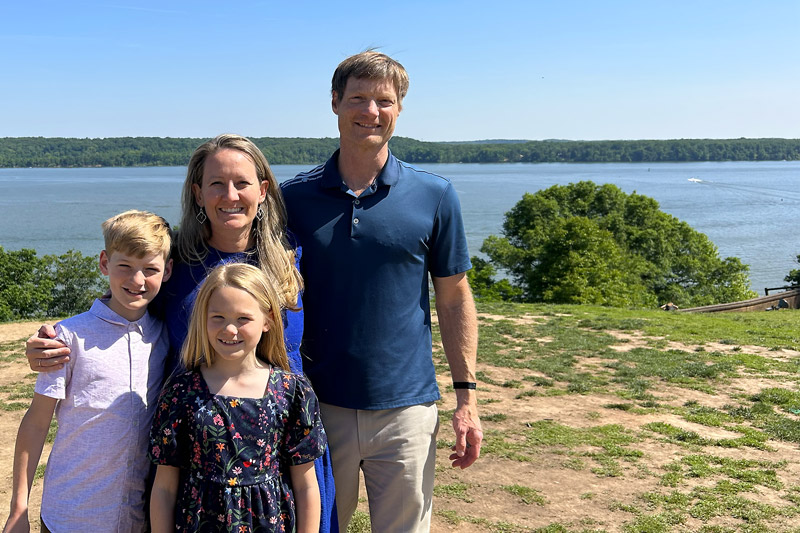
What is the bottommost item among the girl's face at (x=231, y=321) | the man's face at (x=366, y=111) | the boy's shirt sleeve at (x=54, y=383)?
the boy's shirt sleeve at (x=54, y=383)

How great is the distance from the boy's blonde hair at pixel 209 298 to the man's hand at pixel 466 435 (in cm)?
103

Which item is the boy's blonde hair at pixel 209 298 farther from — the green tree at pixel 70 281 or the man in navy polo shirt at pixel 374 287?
the green tree at pixel 70 281

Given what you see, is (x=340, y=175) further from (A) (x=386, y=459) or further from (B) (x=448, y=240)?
(A) (x=386, y=459)

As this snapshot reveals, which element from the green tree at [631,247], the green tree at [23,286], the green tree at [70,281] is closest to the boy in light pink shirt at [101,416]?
the green tree at [23,286]

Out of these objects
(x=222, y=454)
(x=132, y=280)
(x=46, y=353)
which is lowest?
(x=222, y=454)

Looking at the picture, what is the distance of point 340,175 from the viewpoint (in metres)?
2.91

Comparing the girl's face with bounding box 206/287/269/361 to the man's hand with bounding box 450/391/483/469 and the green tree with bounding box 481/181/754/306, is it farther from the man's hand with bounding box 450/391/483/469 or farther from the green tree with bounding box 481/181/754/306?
the green tree with bounding box 481/181/754/306

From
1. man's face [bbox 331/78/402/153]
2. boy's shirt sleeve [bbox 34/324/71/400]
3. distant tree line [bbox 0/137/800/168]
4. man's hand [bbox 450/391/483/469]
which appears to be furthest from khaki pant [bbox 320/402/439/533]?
distant tree line [bbox 0/137/800/168]

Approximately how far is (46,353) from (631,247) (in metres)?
37.6

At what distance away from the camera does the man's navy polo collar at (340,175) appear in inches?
113

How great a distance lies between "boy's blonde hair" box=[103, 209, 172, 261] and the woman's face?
21cm

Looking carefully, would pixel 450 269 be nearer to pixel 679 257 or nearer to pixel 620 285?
pixel 620 285

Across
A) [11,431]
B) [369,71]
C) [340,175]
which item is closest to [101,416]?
[340,175]

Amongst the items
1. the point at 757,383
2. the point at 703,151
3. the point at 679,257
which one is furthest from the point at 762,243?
the point at 703,151
